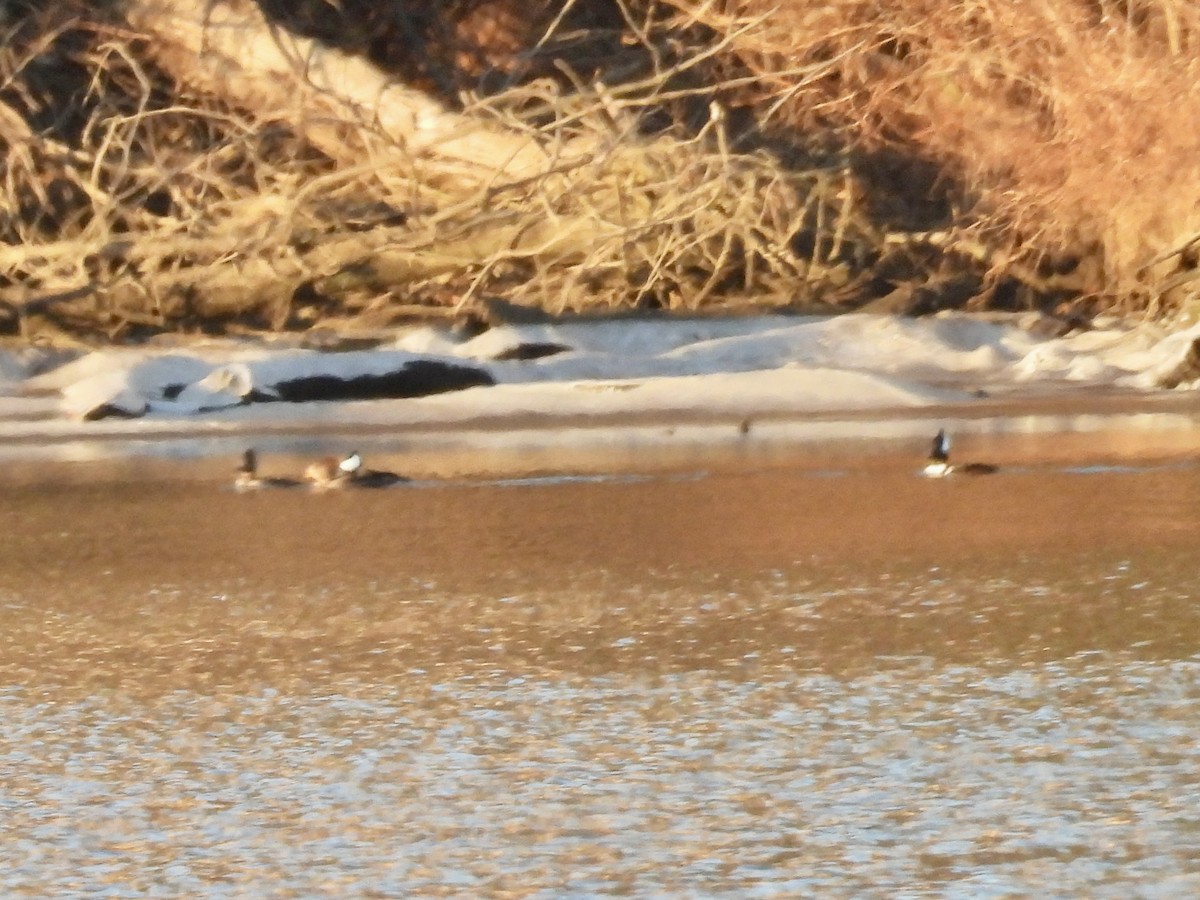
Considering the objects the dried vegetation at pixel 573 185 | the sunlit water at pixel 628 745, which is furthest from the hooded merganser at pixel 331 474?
the dried vegetation at pixel 573 185

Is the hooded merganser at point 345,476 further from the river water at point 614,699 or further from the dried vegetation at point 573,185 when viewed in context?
the dried vegetation at point 573,185

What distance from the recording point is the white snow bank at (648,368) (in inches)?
499

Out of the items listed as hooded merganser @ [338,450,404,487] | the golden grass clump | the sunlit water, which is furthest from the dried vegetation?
the sunlit water

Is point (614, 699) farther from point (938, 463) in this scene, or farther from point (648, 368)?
point (648, 368)

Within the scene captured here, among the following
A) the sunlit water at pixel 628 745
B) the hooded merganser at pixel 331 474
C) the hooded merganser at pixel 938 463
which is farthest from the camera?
the hooded merganser at pixel 331 474

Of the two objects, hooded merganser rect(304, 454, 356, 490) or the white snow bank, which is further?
the white snow bank

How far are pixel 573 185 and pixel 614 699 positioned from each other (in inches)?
446

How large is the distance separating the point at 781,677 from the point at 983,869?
1.61 meters

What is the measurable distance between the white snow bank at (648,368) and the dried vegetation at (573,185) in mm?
854

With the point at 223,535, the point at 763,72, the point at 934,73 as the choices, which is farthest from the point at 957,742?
the point at 763,72

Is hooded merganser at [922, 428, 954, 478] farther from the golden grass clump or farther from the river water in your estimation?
A: the golden grass clump

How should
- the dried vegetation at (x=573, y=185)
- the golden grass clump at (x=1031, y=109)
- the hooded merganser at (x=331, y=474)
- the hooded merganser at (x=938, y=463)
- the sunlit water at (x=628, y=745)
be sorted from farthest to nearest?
the dried vegetation at (x=573, y=185) → the golden grass clump at (x=1031, y=109) → the hooded merganser at (x=331, y=474) → the hooded merganser at (x=938, y=463) → the sunlit water at (x=628, y=745)

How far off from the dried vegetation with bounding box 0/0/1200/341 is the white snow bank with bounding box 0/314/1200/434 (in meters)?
0.85

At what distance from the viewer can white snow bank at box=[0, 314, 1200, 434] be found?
41.5 ft
